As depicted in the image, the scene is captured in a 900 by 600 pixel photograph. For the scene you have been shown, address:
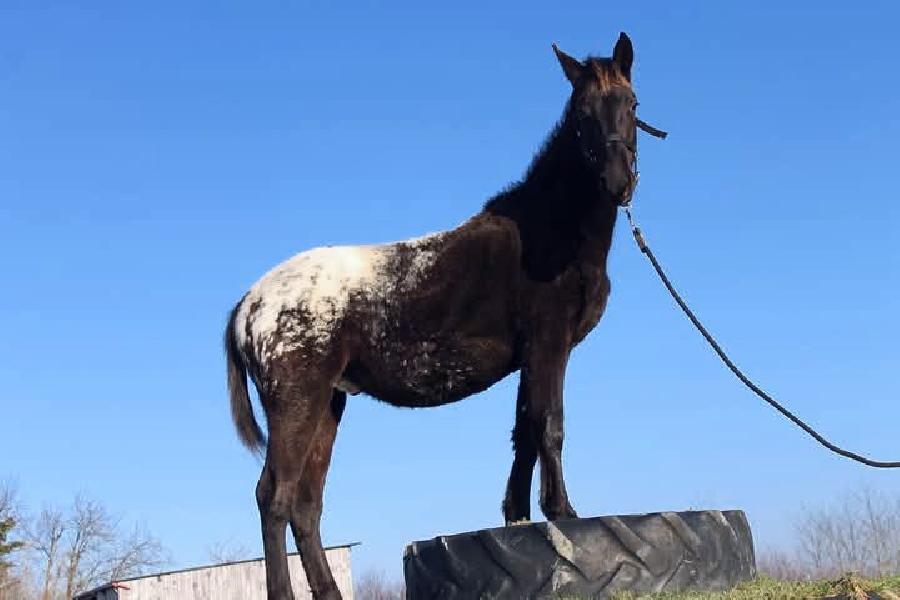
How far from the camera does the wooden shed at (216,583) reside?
35.2 metres

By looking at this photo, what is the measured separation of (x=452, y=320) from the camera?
7.71m

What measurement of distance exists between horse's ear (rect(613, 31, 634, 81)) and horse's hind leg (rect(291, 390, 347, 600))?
3401 millimetres

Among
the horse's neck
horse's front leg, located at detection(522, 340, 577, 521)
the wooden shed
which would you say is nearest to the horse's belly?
horse's front leg, located at detection(522, 340, 577, 521)

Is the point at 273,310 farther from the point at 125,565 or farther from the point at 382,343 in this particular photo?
the point at 125,565

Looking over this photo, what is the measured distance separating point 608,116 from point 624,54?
0.72 meters

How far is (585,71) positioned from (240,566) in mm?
32712

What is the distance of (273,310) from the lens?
7965 mm

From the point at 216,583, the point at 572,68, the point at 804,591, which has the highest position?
A: the point at 572,68

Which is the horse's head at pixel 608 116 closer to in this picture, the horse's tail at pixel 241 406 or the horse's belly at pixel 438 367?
the horse's belly at pixel 438 367

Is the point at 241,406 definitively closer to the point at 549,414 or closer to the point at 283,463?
the point at 283,463

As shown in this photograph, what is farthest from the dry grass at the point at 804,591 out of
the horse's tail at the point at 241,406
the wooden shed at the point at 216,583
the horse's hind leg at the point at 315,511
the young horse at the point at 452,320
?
the wooden shed at the point at 216,583

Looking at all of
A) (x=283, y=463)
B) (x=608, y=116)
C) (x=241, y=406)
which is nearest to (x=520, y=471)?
(x=283, y=463)

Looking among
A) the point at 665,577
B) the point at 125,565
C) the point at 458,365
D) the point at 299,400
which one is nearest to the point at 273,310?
the point at 299,400

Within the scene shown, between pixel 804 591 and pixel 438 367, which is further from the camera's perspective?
pixel 438 367
